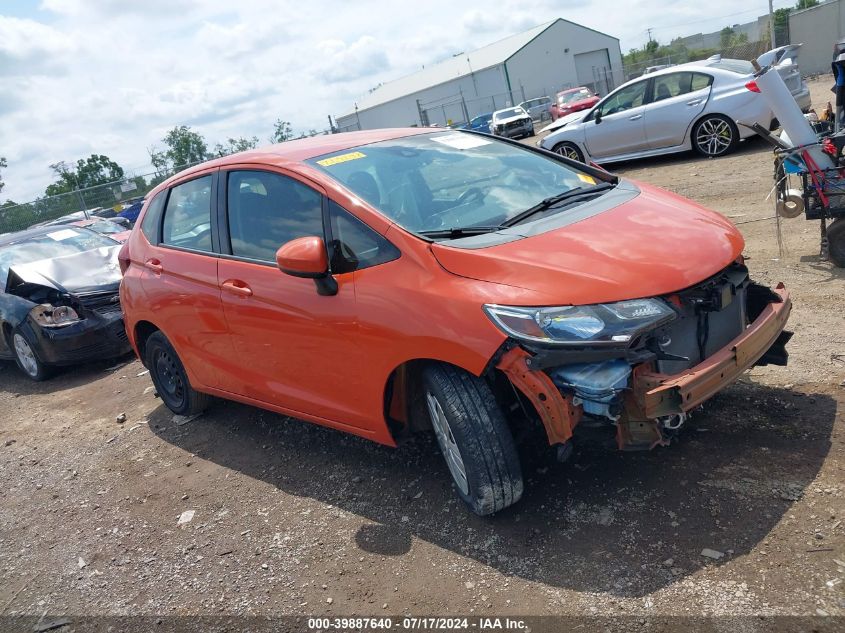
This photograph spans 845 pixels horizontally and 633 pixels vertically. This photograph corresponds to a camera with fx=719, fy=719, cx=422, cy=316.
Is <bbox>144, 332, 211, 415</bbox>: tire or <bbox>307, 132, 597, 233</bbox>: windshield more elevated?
<bbox>307, 132, 597, 233</bbox>: windshield

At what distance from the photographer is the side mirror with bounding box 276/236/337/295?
3346 millimetres

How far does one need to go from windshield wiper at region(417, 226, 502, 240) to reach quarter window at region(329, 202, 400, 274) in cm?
19

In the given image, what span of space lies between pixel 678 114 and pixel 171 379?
9.79 meters

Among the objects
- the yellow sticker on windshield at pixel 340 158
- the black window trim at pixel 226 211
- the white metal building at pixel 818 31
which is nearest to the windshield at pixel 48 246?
the black window trim at pixel 226 211

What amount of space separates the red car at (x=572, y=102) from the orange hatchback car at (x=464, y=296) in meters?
26.6

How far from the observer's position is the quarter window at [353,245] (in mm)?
3373

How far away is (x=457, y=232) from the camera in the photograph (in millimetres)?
3354

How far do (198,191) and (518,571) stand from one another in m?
3.09

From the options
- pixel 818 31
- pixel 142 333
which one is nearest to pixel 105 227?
pixel 142 333

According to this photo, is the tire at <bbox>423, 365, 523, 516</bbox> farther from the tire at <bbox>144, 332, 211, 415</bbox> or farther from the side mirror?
the tire at <bbox>144, 332, 211, 415</bbox>

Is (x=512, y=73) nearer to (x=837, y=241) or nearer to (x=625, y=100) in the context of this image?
(x=625, y=100)

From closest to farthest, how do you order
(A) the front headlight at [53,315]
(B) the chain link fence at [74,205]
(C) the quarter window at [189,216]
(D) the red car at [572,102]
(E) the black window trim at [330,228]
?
(E) the black window trim at [330,228], (C) the quarter window at [189,216], (A) the front headlight at [53,315], (B) the chain link fence at [74,205], (D) the red car at [572,102]

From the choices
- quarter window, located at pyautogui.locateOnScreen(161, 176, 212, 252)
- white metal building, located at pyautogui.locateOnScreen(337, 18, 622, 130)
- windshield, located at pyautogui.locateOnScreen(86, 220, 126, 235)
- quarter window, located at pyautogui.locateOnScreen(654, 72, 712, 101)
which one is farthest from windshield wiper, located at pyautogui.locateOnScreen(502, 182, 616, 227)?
white metal building, located at pyautogui.locateOnScreen(337, 18, 622, 130)

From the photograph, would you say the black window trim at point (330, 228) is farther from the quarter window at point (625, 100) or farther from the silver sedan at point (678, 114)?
the quarter window at point (625, 100)
